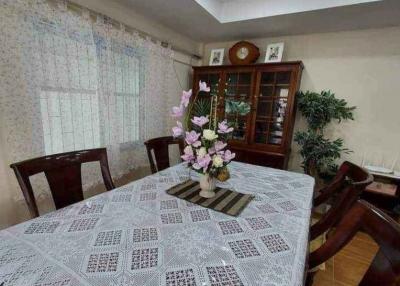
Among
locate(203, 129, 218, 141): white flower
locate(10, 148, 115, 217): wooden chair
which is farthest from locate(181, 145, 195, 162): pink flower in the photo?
locate(10, 148, 115, 217): wooden chair

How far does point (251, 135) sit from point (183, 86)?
1.15 m

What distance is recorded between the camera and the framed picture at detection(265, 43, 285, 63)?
8.46 ft

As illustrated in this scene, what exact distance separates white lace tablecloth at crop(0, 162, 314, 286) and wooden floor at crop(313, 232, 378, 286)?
35.7 inches

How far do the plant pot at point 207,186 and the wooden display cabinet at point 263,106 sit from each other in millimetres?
1370

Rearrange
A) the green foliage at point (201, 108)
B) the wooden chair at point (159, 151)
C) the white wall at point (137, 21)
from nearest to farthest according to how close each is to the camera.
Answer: the green foliage at point (201, 108), the wooden chair at point (159, 151), the white wall at point (137, 21)

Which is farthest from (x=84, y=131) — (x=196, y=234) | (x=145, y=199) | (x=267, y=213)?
(x=267, y=213)

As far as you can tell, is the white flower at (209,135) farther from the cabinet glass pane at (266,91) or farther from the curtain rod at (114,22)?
the cabinet glass pane at (266,91)

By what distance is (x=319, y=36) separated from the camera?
101 inches

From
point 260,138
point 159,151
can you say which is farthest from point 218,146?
point 260,138

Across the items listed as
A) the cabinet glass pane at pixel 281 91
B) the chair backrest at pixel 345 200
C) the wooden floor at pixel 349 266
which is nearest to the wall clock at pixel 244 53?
the cabinet glass pane at pixel 281 91

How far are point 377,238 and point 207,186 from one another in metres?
0.72

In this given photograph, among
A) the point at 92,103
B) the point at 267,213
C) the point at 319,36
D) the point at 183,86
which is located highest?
the point at 319,36

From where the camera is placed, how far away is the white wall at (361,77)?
2.31m

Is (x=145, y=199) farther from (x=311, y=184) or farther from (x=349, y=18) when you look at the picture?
(x=349, y=18)
